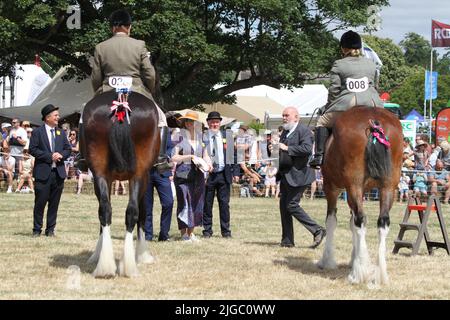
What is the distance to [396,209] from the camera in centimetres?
2192

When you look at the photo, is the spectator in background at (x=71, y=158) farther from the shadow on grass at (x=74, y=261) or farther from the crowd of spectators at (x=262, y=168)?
the shadow on grass at (x=74, y=261)

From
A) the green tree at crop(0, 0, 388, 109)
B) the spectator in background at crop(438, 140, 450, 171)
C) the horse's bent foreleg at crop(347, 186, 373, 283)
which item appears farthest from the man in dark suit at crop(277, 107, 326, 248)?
the green tree at crop(0, 0, 388, 109)

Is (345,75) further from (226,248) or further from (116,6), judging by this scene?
(116,6)

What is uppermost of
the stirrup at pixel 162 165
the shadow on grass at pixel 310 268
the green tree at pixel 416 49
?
the green tree at pixel 416 49

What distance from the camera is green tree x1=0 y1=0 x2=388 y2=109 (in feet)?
97.1

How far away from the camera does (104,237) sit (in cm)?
878

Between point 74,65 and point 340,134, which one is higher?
point 74,65

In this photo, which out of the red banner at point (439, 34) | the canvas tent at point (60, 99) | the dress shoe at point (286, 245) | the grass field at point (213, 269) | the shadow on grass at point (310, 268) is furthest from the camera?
the red banner at point (439, 34)

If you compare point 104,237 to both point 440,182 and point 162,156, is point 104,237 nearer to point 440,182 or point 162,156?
point 162,156

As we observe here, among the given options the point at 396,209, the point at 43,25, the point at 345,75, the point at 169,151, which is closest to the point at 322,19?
the point at 43,25

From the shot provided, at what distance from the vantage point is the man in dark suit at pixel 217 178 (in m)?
13.6

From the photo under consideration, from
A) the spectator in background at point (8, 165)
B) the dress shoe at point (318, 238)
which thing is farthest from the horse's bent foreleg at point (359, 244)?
the spectator in background at point (8, 165)

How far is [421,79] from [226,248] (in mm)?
74085
